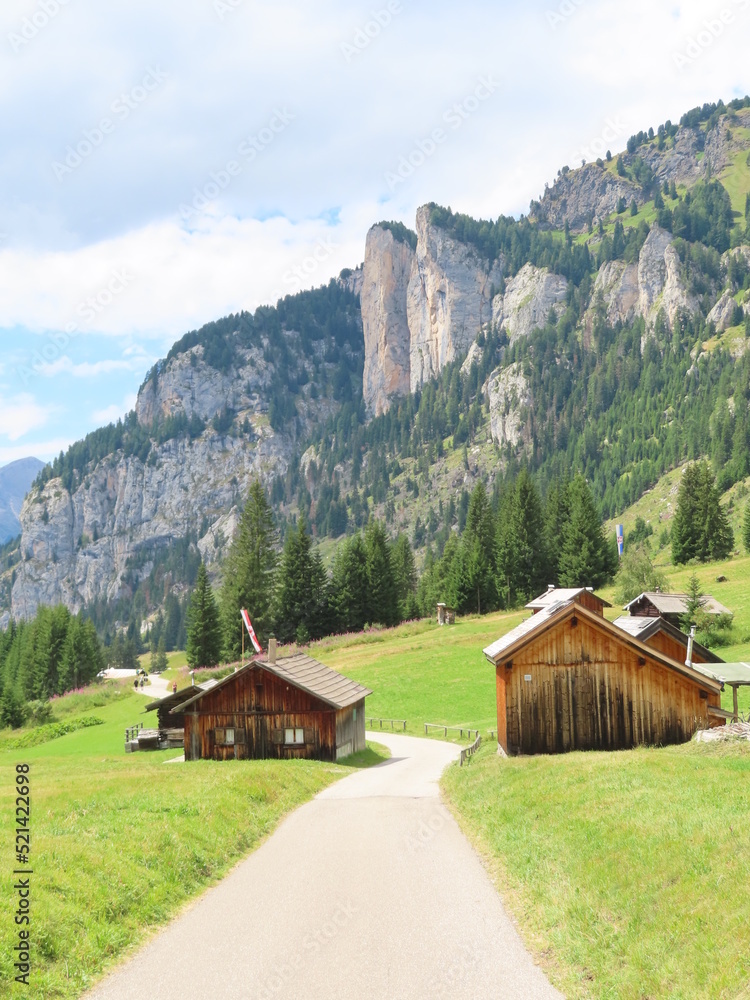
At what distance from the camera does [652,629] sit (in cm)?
4412

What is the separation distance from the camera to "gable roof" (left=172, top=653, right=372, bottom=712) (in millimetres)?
43188

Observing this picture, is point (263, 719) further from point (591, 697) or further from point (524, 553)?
point (524, 553)

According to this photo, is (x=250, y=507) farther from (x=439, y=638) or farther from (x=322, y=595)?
(x=439, y=638)

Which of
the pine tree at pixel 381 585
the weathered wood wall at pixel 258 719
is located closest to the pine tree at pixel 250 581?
the pine tree at pixel 381 585

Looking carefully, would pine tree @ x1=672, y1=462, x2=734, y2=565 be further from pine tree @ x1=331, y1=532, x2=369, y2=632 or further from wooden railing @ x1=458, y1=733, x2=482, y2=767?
wooden railing @ x1=458, y1=733, x2=482, y2=767

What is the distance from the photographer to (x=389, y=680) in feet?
223

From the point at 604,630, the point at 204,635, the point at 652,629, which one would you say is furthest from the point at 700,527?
the point at 604,630

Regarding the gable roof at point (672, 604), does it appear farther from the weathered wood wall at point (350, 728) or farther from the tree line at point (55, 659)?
the tree line at point (55, 659)

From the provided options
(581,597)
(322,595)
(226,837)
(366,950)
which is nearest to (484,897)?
(366,950)

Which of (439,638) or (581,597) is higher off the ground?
(581,597)

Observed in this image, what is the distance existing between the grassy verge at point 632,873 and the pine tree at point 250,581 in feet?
238

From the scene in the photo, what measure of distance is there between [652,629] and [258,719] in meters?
21.5

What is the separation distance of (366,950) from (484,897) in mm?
3440

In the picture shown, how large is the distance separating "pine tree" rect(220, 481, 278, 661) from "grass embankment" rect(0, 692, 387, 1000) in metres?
61.0
